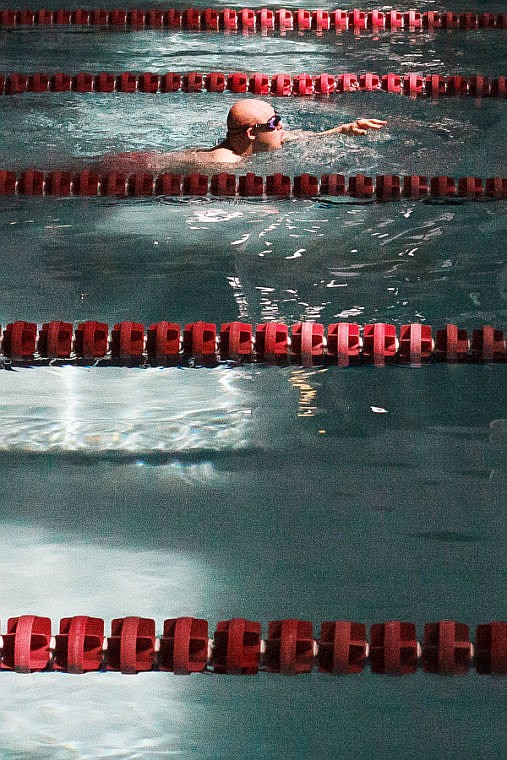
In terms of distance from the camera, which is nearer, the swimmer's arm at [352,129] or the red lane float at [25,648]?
the red lane float at [25,648]

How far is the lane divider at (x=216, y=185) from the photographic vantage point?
5.57 m

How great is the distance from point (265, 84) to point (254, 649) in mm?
5632

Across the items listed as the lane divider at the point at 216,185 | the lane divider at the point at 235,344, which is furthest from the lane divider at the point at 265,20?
the lane divider at the point at 235,344

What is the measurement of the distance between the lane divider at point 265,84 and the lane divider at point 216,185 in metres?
2.02

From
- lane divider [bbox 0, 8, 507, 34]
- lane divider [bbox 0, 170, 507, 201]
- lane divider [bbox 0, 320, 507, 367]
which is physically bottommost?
lane divider [bbox 0, 320, 507, 367]

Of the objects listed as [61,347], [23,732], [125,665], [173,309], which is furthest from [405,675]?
[173,309]

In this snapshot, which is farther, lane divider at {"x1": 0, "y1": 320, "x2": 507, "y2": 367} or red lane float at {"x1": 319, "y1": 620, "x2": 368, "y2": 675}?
lane divider at {"x1": 0, "y1": 320, "x2": 507, "y2": 367}

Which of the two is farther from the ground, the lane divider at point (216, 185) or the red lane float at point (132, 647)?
the lane divider at point (216, 185)

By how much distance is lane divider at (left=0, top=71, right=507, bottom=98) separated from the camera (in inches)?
295

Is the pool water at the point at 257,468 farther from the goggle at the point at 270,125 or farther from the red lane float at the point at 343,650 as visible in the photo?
the goggle at the point at 270,125

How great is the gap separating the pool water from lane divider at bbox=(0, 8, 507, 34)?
3.66 metres

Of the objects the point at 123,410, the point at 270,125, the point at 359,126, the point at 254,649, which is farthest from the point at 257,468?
the point at 359,126

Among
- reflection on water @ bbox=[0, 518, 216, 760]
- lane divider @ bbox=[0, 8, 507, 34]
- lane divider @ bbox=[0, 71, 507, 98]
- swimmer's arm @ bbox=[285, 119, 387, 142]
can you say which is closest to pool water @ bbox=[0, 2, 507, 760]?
reflection on water @ bbox=[0, 518, 216, 760]

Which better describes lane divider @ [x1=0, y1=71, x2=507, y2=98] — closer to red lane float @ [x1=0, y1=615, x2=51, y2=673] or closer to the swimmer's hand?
the swimmer's hand
